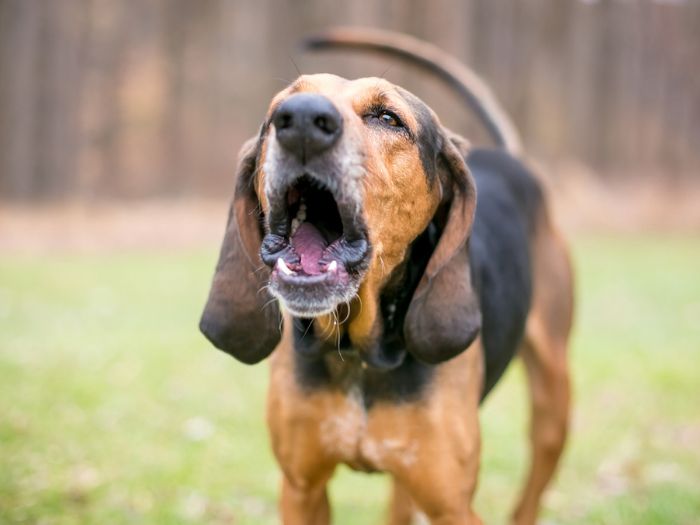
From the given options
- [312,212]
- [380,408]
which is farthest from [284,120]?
[380,408]

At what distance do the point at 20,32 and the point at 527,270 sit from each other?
1158 cm

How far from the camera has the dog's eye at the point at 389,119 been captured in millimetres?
3629

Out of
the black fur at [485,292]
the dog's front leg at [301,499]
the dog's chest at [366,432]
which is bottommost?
the dog's front leg at [301,499]

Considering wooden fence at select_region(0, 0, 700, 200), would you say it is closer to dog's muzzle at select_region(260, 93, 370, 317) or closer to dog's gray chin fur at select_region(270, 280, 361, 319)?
dog's muzzle at select_region(260, 93, 370, 317)

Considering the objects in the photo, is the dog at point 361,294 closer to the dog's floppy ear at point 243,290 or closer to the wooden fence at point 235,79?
the dog's floppy ear at point 243,290

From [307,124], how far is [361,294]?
36.2 inches

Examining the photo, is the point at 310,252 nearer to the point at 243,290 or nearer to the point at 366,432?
the point at 243,290

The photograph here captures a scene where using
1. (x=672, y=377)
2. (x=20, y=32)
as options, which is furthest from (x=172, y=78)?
(x=672, y=377)

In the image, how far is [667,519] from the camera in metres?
5.40

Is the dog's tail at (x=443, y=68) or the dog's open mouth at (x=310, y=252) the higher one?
the dog's tail at (x=443, y=68)

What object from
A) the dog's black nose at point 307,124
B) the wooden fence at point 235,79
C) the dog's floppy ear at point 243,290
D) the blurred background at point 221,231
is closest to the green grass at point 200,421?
the blurred background at point 221,231

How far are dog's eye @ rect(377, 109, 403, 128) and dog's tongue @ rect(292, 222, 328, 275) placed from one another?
0.48m

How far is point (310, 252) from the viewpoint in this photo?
3.55m

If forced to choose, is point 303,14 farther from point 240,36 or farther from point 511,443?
point 511,443
